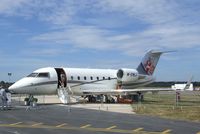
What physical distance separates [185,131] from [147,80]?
29.8 meters

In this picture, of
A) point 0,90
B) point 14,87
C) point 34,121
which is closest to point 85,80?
point 14,87

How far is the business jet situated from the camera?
3784cm

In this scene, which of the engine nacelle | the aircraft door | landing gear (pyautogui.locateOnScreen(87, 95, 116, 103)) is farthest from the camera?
the engine nacelle

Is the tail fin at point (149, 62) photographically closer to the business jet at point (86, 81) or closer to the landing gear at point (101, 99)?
the business jet at point (86, 81)

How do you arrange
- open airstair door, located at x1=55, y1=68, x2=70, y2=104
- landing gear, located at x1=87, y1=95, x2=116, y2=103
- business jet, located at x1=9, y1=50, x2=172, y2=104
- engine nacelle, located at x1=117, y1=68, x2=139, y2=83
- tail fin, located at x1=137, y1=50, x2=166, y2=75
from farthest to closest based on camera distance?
tail fin, located at x1=137, y1=50, x2=166, y2=75, engine nacelle, located at x1=117, y1=68, x2=139, y2=83, landing gear, located at x1=87, y1=95, x2=116, y2=103, open airstair door, located at x1=55, y1=68, x2=70, y2=104, business jet, located at x1=9, y1=50, x2=172, y2=104

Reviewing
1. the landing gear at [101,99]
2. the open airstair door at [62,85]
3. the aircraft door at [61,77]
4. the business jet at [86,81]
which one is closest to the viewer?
the business jet at [86,81]

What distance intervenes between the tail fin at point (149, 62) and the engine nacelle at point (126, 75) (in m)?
2.27

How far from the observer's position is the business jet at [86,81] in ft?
124

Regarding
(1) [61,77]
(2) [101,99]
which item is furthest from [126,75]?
(1) [61,77]

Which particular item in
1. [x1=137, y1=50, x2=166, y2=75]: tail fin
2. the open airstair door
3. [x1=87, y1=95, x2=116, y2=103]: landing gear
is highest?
[x1=137, y1=50, x2=166, y2=75]: tail fin

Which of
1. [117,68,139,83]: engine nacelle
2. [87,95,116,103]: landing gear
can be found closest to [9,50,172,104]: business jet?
[117,68,139,83]: engine nacelle

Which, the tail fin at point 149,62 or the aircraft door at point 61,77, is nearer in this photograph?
the aircraft door at point 61,77

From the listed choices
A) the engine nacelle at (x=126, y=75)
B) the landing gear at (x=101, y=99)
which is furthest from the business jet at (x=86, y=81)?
the landing gear at (x=101, y=99)

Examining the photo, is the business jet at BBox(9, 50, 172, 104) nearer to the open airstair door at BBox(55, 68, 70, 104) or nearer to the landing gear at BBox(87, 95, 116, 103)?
the open airstair door at BBox(55, 68, 70, 104)
